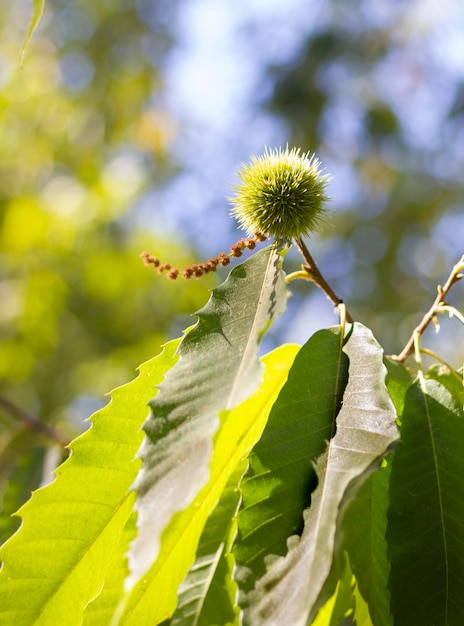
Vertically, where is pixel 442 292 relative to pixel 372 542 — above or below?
above

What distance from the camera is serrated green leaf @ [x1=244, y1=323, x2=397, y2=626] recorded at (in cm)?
80

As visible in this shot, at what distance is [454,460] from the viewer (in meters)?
1.08

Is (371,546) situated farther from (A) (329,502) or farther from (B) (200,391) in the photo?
(B) (200,391)

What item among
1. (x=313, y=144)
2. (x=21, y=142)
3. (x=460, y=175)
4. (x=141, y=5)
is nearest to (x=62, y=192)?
(x=21, y=142)

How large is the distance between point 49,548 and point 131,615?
16 cm

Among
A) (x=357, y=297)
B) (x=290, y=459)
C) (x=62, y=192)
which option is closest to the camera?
(x=290, y=459)

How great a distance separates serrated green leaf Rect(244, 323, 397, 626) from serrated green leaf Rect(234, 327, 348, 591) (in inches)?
0.9

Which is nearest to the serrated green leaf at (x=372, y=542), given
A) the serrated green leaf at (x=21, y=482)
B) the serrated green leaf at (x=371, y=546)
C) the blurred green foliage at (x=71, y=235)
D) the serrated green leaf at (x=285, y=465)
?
the serrated green leaf at (x=371, y=546)

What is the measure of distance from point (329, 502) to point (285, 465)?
13cm

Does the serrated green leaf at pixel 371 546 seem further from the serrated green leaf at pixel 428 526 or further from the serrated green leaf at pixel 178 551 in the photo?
the serrated green leaf at pixel 178 551

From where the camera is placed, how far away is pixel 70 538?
110 centimetres

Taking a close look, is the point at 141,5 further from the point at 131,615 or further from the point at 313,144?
the point at 131,615

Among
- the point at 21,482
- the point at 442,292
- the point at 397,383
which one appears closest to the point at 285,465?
the point at 397,383

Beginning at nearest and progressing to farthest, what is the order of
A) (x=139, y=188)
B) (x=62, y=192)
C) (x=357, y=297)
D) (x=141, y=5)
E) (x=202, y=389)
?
(x=202, y=389)
(x=62, y=192)
(x=139, y=188)
(x=357, y=297)
(x=141, y=5)
